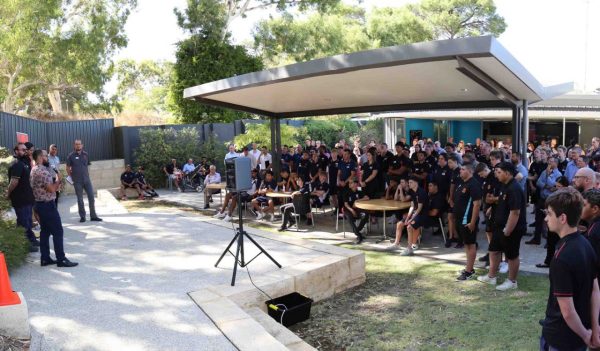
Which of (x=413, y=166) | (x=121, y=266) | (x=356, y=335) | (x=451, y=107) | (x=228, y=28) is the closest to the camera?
(x=356, y=335)

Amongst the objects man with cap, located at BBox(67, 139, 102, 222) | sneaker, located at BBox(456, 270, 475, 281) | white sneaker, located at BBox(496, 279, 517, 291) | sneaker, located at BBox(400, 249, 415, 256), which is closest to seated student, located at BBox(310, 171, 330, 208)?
sneaker, located at BBox(400, 249, 415, 256)

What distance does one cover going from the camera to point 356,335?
498 cm

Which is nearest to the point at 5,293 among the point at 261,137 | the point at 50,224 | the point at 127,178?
the point at 50,224

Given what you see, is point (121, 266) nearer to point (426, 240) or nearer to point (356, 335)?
point (356, 335)

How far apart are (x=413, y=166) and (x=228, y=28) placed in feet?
59.1

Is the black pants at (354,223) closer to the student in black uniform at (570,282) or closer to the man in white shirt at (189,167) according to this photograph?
the student in black uniform at (570,282)

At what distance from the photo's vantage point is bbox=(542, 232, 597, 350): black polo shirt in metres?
2.62

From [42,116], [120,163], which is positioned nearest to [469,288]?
[120,163]

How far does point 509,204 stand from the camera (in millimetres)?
5613

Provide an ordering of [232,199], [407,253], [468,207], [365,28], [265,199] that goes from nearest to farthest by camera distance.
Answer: [468,207] → [407,253] → [265,199] → [232,199] → [365,28]

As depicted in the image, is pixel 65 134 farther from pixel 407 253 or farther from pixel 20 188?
pixel 407 253

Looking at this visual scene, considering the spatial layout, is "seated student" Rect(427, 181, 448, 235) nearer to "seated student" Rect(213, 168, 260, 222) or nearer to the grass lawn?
the grass lawn

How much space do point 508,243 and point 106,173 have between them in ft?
50.5

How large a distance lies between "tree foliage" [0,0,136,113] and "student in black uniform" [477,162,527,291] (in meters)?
15.3
